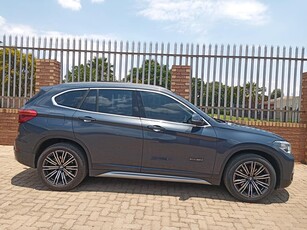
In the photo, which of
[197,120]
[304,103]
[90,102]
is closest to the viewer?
[197,120]

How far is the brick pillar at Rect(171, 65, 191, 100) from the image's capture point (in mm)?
7824

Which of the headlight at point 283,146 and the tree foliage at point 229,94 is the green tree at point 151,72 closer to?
the tree foliage at point 229,94

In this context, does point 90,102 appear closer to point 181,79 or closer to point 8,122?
point 181,79

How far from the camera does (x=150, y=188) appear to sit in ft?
15.8

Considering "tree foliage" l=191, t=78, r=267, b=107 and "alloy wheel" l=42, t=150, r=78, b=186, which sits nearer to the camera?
Answer: "alloy wheel" l=42, t=150, r=78, b=186

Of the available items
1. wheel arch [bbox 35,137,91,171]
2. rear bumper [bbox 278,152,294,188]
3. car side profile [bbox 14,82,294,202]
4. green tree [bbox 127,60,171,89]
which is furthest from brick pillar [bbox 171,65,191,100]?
wheel arch [bbox 35,137,91,171]

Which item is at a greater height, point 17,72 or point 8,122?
point 17,72

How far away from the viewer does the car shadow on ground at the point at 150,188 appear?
457 centimetres

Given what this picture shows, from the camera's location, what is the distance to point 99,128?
447 cm

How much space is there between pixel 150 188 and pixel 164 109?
55.8 inches

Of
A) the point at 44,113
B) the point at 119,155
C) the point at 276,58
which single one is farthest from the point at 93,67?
the point at 276,58

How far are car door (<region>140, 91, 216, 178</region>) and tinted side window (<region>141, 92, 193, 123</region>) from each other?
2 cm

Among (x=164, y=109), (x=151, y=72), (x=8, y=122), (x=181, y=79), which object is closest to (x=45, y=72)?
(x=8, y=122)

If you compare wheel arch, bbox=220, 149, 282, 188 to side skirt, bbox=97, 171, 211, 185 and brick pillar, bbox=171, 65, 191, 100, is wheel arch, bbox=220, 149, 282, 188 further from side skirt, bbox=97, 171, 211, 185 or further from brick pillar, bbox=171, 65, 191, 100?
brick pillar, bbox=171, 65, 191, 100
